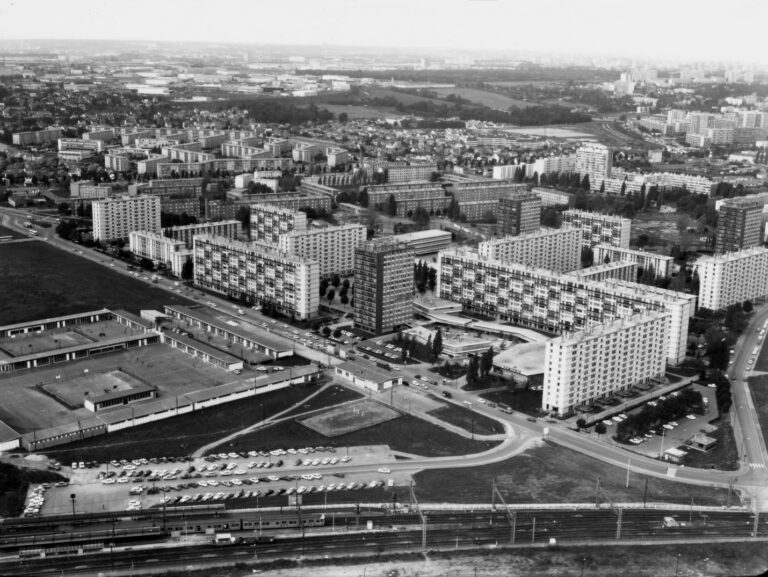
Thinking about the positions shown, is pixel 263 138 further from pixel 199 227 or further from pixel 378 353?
pixel 378 353

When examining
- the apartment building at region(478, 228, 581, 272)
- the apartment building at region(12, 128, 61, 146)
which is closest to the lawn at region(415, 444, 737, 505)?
the apartment building at region(478, 228, 581, 272)

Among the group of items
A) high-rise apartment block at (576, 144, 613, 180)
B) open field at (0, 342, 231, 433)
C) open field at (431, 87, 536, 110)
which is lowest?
open field at (0, 342, 231, 433)

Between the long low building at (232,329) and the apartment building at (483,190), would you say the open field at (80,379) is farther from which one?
the apartment building at (483,190)

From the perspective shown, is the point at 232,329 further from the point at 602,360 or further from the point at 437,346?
the point at 602,360

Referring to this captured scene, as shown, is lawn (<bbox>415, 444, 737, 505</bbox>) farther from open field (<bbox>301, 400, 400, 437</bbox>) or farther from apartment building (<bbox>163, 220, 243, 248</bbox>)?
apartment building (<bbox>163, 220, 243, 248</bbox>)

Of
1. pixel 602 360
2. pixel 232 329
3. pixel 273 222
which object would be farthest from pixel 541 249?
pixel 232 329
